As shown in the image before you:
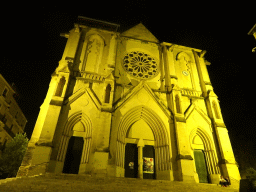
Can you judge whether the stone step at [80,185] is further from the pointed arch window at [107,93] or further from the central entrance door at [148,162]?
the pointed arch window at [107,93]

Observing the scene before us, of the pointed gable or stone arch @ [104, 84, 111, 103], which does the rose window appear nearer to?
the pointed gable

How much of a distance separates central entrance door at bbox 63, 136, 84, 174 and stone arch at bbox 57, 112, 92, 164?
1.11ft

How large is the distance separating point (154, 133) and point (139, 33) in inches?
411

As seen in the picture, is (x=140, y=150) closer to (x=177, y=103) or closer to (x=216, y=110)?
(x=177, y=103)

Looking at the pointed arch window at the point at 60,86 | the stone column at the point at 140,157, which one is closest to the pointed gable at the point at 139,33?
the pointed arch window at the point at 60,86

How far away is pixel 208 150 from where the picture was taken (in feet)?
42.1

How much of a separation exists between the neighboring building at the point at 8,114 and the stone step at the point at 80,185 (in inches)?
644

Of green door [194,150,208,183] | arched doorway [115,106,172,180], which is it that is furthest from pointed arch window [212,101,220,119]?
arched doorway [115,106,172,180]

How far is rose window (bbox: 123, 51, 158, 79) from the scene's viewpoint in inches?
622

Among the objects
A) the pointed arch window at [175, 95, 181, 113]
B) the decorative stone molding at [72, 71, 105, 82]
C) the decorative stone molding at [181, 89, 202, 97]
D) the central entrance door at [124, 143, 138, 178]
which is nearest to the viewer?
the central entrance door at [124, 143, 138, 178]

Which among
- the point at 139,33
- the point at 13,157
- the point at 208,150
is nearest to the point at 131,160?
the point at 208,150

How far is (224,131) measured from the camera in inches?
516

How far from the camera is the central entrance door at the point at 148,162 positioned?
1182 cm

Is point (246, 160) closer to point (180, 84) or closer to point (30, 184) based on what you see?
point (180, 84)
